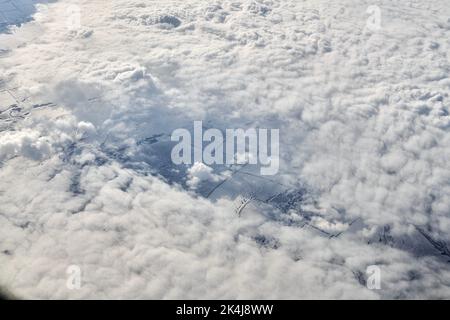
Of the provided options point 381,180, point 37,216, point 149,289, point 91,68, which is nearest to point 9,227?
point 37,216

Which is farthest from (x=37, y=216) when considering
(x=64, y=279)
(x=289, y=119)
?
(x=289, y=119)

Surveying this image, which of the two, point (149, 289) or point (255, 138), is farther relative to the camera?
point (255, 138)

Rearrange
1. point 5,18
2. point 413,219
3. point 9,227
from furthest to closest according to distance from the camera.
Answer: point 5,18
point 413,219
point 9,227

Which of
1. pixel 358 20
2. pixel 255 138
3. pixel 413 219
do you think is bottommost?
pixel 413 219

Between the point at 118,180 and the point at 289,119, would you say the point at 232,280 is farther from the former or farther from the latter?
the point at 289,119

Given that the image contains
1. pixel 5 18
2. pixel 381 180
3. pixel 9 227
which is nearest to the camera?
pixel 9 227

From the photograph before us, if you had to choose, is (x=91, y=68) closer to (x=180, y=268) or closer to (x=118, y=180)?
(x=118, y=180)

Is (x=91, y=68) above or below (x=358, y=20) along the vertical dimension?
below
